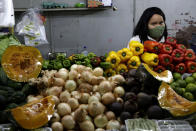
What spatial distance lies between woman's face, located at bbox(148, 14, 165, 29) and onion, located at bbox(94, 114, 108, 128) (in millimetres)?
2536

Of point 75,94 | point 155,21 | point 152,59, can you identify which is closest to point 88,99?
point 75,94

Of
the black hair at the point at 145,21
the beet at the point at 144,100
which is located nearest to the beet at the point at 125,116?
the beet at the point at 144,100

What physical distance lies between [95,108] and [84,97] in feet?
0.70

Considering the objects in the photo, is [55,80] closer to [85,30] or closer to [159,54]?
[159,54]

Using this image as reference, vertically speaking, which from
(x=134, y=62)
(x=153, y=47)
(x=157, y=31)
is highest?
(x=157, y=31)

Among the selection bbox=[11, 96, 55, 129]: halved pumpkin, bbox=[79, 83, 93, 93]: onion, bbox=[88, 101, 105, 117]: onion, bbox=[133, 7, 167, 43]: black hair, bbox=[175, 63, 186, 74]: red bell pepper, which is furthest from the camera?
bbox=[133, 7, 167, 43]: black hair

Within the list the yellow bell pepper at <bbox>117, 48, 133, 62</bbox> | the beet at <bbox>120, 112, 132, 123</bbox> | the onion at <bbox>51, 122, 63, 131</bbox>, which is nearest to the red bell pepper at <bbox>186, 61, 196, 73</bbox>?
the yellow bell pepper at <bbox>117, 48, 133, 62</bbox>

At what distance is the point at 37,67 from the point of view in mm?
2346

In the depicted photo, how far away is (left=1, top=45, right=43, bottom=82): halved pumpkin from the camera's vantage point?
220cm

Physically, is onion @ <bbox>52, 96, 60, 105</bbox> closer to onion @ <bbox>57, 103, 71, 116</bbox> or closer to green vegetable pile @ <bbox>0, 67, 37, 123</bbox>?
onion @ <bbox>57, 103, 71, 116</bbox>

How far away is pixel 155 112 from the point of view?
186cm

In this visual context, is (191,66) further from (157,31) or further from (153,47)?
(157,31)

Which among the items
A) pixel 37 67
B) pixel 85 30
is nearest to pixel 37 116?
pixel 37 67

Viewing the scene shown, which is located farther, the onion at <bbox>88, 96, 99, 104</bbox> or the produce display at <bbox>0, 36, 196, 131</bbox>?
the onion at <bbox>88, 96, 99, 104</bbox>
